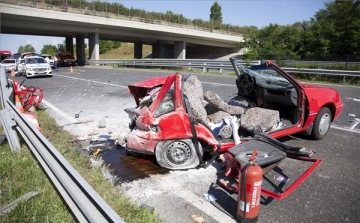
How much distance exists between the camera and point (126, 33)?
3834 cm

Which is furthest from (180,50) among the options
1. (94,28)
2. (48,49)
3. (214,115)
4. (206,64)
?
(48,49)

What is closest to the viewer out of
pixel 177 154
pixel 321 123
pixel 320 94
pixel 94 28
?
pixel 177 154

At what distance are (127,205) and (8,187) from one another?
1.72m

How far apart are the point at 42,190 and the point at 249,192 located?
2.50 meters

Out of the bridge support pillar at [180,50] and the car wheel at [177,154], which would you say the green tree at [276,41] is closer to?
the bridge support pillar at [180,50]

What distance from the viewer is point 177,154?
3.90 metres

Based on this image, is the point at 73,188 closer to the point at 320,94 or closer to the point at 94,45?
the point at 320,94

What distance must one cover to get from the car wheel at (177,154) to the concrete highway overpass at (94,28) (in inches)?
1199

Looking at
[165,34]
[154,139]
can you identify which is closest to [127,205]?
[154,139]

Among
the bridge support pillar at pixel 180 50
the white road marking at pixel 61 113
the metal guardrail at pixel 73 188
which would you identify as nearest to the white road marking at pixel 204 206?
the metal guardrail at pixel 73 188

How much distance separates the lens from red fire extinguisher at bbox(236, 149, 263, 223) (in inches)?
98.8

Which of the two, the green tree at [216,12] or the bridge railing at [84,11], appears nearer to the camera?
the bridge railing at [84,11]

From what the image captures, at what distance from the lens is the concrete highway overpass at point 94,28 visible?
2942 centimetres

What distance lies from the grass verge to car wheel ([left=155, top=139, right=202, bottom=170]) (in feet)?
2.59
